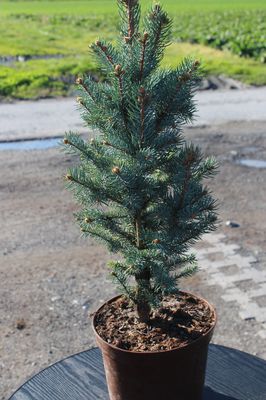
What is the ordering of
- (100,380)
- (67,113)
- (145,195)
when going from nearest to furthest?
(145,195) → (100,380) → (67,113)

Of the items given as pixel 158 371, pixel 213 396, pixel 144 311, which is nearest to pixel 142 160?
pixel 144 311

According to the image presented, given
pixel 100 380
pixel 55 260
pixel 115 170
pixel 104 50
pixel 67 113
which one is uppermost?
pixel 104 50

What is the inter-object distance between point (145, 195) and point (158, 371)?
0.60 metres

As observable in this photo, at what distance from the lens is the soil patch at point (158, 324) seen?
7.39 ft

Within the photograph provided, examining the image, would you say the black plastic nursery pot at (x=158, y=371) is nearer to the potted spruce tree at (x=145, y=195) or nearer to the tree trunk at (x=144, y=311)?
the potted spruce tree at (x=145, y=195)

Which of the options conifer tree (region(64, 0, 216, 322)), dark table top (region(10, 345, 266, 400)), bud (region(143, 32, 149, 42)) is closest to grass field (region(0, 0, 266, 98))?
dark table top (region(10, 345, 266, 400))

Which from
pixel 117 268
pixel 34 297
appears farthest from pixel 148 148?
pixel 34 297

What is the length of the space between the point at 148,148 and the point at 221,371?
3.54 feet

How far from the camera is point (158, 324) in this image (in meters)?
2.38

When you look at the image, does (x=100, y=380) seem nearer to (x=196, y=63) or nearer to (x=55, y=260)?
(x=196, y=63)

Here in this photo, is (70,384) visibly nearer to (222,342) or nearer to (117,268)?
(117,268)

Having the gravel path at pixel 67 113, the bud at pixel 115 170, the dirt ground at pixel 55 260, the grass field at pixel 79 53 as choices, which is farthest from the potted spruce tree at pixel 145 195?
the gravel path at pixel 67 113

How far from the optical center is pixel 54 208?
21.9ft

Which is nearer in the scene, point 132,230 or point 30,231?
point 132,230
